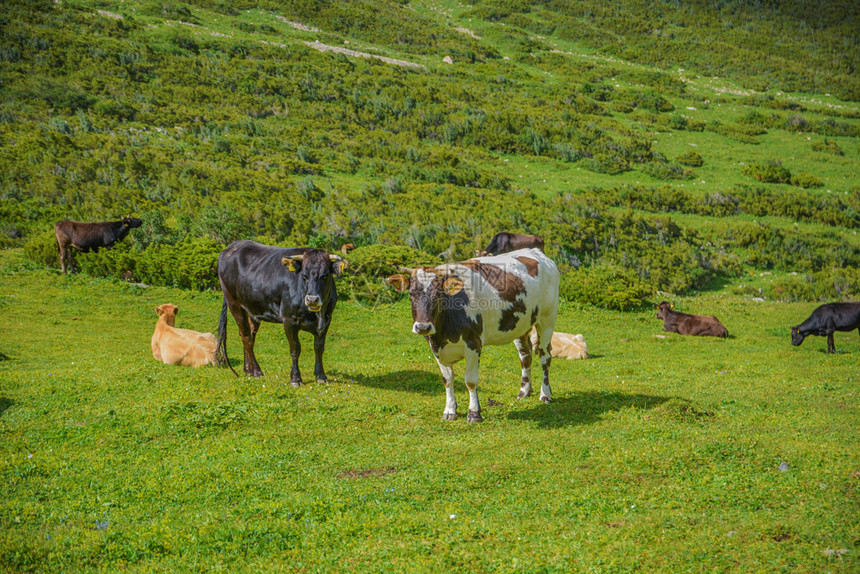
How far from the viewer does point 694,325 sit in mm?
22938

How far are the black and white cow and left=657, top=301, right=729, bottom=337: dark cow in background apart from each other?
479 inches

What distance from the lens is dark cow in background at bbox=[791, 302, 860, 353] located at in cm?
2150

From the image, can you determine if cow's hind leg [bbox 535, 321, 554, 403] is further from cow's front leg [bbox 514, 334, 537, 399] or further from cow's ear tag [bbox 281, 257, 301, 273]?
cow's ear tag [bbox 281, 257, 301, 273]

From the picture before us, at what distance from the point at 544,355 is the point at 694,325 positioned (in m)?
12.1

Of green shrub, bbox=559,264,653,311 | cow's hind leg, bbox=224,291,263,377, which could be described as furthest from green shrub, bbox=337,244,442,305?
cow's hind leg, bbox=224,291,263,377

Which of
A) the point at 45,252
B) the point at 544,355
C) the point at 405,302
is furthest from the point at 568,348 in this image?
the point at 45,252

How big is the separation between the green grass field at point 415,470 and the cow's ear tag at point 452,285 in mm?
2359

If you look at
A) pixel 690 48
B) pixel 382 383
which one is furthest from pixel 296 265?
pixel 690 48

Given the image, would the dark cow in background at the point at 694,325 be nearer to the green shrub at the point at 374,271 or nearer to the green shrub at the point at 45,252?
the green shrub at the point at 374,271

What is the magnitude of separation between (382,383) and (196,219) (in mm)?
20558

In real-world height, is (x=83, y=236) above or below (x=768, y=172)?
below

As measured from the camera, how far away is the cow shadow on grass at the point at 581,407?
11.6m

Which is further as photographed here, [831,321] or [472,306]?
[831,321]

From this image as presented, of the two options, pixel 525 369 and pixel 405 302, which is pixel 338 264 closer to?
pixel 525 369
